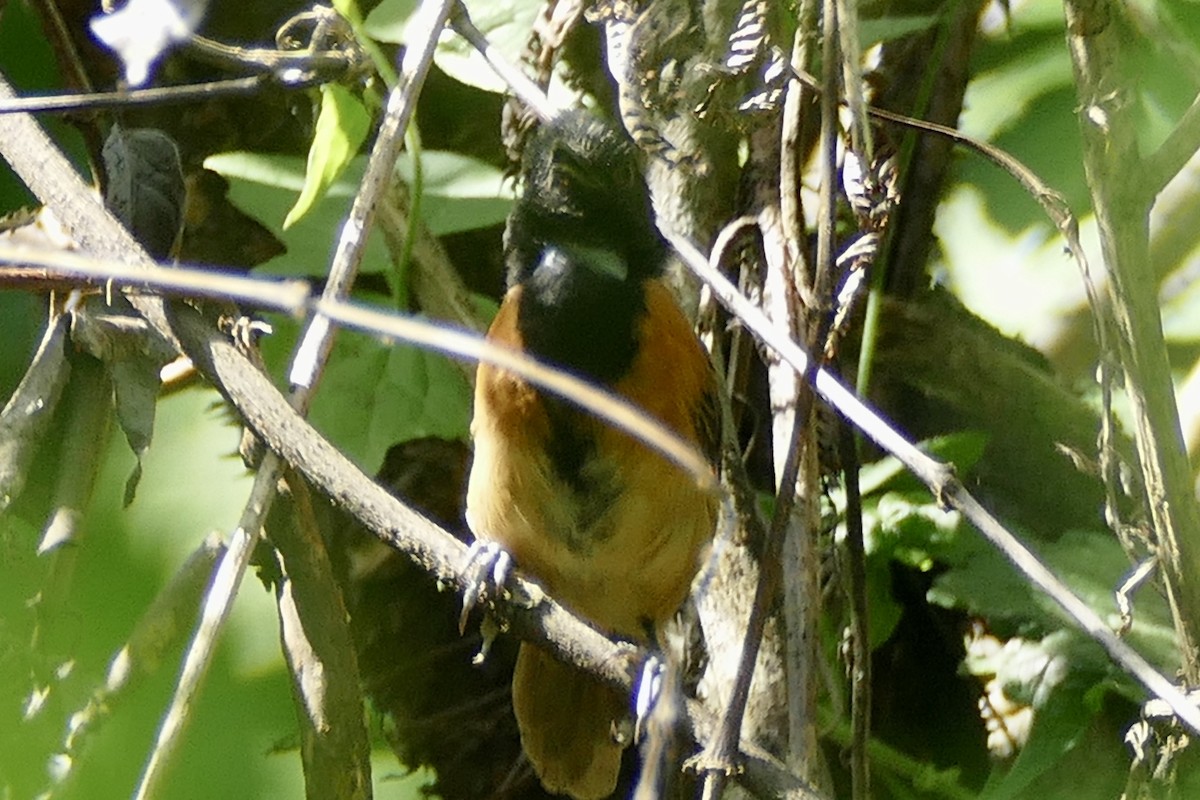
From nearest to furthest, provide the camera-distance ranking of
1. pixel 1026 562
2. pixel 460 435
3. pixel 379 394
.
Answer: pixel 1026 562, pixel 379 394, pixel 460 435

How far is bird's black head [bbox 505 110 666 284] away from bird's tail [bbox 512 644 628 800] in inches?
23.4

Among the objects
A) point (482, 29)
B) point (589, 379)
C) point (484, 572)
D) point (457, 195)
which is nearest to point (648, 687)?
point (484, 572)

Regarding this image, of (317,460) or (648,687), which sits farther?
(648,687)

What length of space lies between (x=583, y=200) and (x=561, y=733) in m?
0.79

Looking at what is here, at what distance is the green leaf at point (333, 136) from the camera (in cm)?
179

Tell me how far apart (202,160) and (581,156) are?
0.94 metres

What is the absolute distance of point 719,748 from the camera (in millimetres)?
1219

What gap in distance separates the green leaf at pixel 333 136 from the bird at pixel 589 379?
25 centimetres

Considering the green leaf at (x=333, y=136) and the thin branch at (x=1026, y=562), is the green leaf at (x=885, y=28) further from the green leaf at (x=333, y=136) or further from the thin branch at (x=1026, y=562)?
the thin branch at (x=1026, y=562)

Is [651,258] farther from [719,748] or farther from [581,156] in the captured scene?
[719,748]

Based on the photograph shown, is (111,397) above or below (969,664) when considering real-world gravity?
above

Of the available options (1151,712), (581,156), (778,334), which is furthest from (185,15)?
(1151,712)

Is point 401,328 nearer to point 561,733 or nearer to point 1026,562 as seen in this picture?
point 1026,562

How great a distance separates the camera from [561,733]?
6.73 ft
